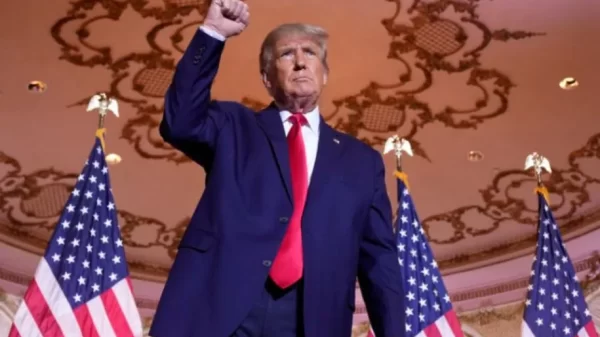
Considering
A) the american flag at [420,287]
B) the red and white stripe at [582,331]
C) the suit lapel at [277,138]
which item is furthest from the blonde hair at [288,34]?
the red and white stripe at [582,331]

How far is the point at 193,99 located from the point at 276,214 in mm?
302

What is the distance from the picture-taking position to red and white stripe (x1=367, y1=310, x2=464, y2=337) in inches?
201

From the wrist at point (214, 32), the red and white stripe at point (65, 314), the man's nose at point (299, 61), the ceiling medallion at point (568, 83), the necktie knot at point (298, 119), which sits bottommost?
the red and white stripe at point (65, 314)

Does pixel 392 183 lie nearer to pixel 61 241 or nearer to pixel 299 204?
pixel 61 241

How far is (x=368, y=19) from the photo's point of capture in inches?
226

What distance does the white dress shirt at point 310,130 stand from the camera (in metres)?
2.22

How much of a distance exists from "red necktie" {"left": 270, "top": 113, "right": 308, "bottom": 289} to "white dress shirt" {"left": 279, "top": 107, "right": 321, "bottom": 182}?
0.11 feet

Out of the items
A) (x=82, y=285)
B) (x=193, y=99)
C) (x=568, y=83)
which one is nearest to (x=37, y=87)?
(x=82, y=285)

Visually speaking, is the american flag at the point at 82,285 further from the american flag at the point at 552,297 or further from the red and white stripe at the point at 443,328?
the american flag at the point at 552,297

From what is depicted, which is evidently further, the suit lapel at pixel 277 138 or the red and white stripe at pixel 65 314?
the red and white stripe at pixel 65 314

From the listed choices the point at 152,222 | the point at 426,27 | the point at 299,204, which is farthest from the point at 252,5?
the point at 299,204

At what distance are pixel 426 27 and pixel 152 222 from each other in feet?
11.0

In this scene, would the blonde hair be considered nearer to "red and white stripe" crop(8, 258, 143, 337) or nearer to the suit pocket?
the suit pocket

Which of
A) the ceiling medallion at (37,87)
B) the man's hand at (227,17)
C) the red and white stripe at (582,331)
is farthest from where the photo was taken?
the ceiling medallion at (37,87)
